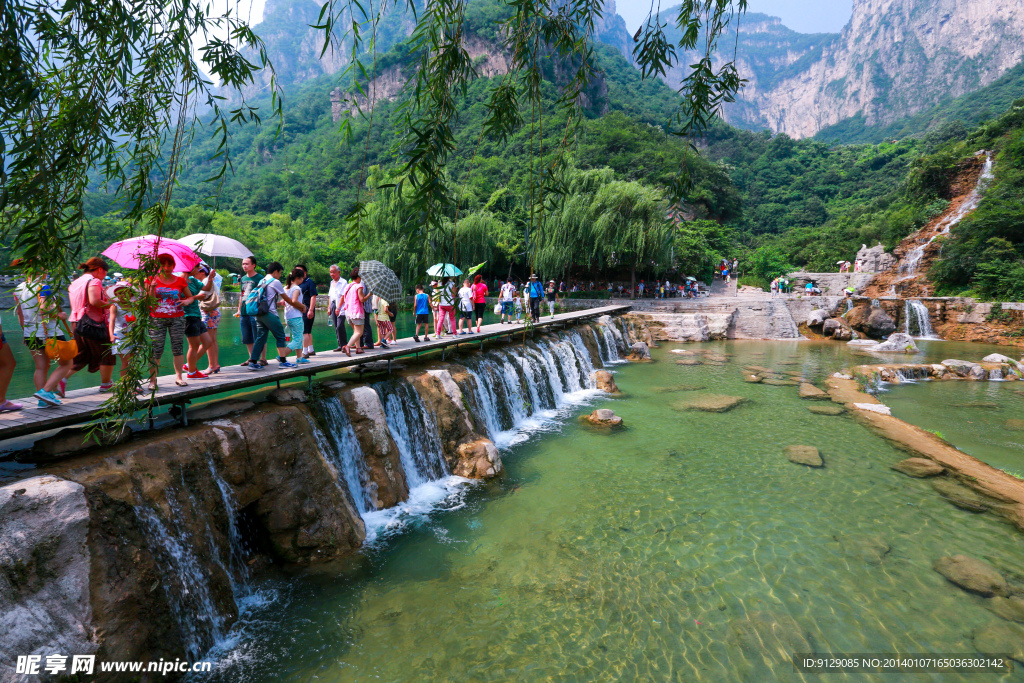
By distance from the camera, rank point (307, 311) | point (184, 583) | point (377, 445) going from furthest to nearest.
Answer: point (307, 311), point (377, 445), point (184, 583)

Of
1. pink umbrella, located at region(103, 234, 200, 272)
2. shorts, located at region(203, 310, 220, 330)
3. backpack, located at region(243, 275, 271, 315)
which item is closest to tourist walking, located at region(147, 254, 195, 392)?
pink umbrella, located at region(103, 234, 200, 272)

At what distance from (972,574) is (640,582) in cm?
318

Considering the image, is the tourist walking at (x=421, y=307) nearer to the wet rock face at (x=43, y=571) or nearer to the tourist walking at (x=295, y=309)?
the tourist walking at (x=295, y=309)

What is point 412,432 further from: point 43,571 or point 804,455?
point 804,455

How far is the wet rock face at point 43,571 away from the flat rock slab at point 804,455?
8172 millimetres

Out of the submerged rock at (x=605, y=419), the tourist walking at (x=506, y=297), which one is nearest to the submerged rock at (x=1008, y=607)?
the submerged rock at (x=605, y=419)

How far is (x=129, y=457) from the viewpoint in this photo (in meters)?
3.68

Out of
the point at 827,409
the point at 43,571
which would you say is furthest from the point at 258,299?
the point at 827,409

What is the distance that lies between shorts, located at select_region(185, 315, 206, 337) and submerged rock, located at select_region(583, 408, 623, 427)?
255 inches

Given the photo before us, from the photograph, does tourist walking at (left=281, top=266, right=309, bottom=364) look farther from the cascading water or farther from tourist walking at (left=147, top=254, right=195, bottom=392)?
the cascading water

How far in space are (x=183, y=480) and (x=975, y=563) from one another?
289 inches

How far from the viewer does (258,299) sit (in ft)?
18.7

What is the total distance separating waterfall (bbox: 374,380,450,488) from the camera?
257 inches

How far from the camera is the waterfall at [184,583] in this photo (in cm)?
346
